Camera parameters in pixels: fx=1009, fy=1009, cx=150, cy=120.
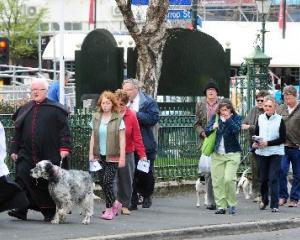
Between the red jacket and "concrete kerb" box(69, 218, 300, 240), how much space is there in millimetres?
1715

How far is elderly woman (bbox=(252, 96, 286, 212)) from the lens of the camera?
46.7ft

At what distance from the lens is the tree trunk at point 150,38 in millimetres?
17641

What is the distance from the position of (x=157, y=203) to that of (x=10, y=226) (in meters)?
3.67

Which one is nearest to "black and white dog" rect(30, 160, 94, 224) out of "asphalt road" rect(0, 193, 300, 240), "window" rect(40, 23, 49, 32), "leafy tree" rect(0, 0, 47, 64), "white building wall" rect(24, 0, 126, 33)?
"asphalt road" rect(0, 193, 300, 240)

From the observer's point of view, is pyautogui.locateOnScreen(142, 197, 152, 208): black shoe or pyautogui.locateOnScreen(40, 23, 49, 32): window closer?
pyautogui.locateOnScreen(142, 197, 152, 208): black shoe

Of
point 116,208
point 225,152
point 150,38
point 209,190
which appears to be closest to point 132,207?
point 116,208

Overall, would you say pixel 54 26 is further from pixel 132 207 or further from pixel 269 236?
pixel 269 236

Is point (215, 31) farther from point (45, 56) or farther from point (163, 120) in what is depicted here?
point (163, 120)

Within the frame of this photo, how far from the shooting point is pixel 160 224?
41.9ft

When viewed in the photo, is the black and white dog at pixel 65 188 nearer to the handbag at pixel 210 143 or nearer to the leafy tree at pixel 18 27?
the handbag at pixel 210 143

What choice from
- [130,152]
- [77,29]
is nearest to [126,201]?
[130,152]

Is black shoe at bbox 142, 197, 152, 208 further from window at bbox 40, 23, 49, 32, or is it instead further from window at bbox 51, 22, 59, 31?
window at bbox 51, 22, 59, 31

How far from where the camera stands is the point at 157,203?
50.8ft

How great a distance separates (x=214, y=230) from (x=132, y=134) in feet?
6.35
